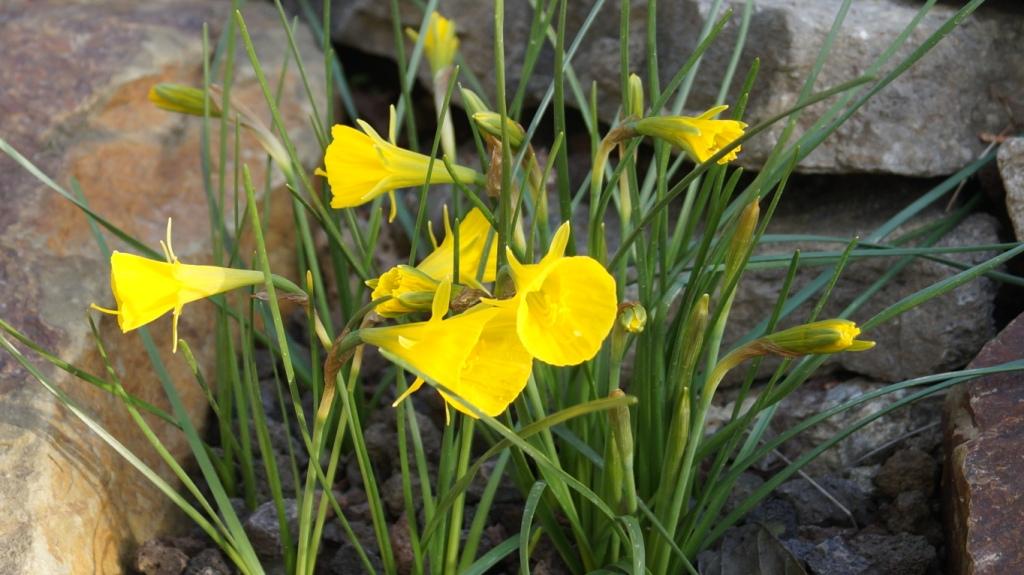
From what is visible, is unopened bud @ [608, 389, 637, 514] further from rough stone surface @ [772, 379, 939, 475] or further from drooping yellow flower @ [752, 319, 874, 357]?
rough stone surface @ [772, 379, 939, 475]

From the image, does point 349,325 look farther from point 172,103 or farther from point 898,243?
point 898,243

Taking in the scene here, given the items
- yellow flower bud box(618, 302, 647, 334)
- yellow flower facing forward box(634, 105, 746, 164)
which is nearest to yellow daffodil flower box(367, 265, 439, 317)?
yellow flower bud box(618, 302, 647, 334)

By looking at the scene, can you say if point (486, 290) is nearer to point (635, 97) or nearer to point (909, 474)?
point (635, 97)

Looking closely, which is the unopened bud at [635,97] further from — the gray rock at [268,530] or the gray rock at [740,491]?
the gray rock at [268,530]

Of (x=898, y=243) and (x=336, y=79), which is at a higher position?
(x=898, y=243)

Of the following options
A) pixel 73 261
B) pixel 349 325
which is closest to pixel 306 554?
pixel 349 325

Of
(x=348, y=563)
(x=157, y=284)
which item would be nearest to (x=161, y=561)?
(x=348, y=563)
